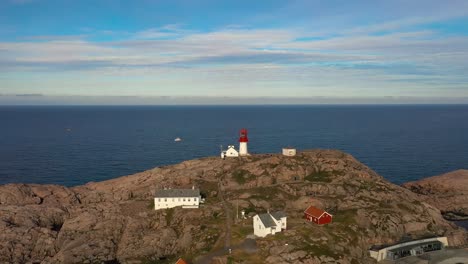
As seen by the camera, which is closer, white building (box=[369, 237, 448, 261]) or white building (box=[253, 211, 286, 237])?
white building (box=[253, 211, 286, 237])

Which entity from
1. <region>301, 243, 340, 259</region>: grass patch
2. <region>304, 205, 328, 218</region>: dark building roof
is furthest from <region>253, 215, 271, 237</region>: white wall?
<region>304, 205, 328, 218</region>: dark building roof

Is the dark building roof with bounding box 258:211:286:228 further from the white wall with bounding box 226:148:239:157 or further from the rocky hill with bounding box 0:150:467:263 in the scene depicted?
the white wall with bounding box 226:148:239:157

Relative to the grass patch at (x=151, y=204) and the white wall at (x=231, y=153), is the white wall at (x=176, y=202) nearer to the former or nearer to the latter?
the grass patch at (x=151, y=204)

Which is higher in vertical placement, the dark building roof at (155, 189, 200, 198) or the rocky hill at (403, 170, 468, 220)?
the dark building roof at (155, 189, 200, 198)

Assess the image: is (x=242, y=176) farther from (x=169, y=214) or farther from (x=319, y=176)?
(x=169, y=214)

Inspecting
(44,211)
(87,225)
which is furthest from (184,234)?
(44,211)

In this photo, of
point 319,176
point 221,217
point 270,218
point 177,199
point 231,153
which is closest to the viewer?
point 270,218

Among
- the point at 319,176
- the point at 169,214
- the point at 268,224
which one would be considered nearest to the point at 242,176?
the point at 319,176

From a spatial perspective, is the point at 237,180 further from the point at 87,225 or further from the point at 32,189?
the point at 32,189
